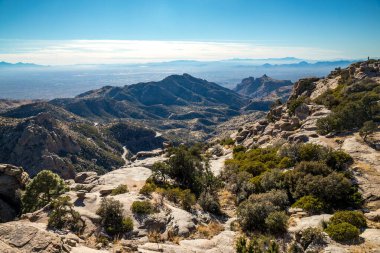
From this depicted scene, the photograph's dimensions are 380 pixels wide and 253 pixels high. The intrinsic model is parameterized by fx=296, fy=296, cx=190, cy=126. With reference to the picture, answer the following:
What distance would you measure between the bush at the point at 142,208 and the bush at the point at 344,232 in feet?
46.4

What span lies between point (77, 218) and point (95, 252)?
245 inches

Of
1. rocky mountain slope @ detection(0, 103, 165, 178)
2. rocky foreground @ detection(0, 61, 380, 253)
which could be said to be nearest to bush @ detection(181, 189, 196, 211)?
rocky foreground @ detection(0, 61, 380, 253)

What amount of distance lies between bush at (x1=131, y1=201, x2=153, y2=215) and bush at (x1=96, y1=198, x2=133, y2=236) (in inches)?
53.1

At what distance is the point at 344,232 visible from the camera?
19.3 metres

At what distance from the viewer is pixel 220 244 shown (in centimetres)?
2141

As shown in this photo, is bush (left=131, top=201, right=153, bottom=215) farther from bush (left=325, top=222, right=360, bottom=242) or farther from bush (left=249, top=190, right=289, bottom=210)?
bush (left=325, top=222, right=360, bottom=242)

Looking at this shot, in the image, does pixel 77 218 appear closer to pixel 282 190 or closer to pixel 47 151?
pixel 282 190

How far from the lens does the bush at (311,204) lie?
24578 millimetres

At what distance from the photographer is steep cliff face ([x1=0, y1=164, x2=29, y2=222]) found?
1609 inches

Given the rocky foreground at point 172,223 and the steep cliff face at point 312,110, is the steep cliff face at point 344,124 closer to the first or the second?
the steep cliff face at point 312,110

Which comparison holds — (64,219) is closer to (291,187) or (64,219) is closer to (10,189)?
(291,187)

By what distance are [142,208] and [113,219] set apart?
2.94m

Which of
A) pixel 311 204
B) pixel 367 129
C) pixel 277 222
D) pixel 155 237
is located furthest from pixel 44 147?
pixel 277 222

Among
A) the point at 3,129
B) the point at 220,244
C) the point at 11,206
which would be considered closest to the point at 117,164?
the point at 3,129
